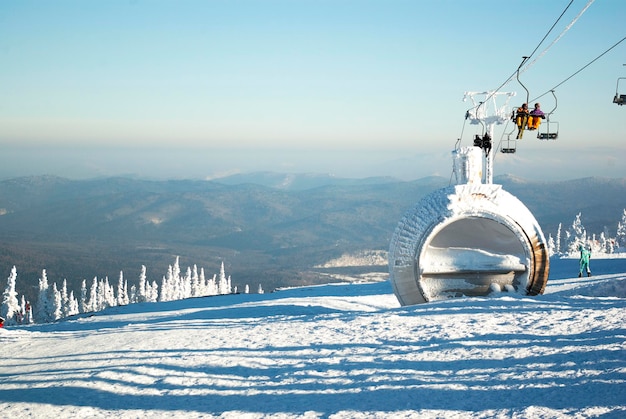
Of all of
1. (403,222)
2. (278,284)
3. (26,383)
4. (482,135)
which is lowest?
(278,284)

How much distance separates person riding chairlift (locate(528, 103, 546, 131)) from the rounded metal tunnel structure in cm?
486

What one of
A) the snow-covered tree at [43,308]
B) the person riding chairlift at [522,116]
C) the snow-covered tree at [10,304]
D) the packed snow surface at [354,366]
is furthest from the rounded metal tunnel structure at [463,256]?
the snow-covered tree at [43,308]

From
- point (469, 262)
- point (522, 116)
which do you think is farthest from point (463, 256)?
point (522, 116)

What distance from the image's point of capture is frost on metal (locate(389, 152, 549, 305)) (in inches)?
578

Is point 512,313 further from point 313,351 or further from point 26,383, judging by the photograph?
point 26,383

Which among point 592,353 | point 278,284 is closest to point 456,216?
point 592,353

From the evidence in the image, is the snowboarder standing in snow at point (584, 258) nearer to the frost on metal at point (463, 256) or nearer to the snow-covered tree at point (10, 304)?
the frost on metal at point (463, 256)

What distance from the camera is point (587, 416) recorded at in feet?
23.4

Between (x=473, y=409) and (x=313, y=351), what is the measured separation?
3831mm

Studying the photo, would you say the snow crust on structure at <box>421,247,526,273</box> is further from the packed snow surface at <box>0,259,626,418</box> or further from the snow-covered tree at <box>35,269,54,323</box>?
the snow-covered tree at <box>35,269,54,323</box>

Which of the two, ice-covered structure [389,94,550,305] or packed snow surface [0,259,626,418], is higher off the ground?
ice-covered structure [389,94,550,305]

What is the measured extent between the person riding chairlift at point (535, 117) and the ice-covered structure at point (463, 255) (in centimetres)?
493

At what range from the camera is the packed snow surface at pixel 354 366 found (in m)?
8.12

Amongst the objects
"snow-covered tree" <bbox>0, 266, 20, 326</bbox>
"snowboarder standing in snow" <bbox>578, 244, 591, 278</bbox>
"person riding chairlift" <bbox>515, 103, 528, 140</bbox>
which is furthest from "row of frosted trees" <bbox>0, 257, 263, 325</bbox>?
"person riding chairlift" <bbox>515, 103, 528, 140</bbox>
